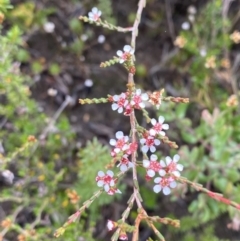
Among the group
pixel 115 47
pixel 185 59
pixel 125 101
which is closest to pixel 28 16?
pixel 115 47

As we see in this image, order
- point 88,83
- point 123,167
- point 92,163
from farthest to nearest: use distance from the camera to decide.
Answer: point 88,83, point 92,163, point 123,167

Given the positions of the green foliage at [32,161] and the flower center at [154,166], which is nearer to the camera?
the flower center at [154,166]

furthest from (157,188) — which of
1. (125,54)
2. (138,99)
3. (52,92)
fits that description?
(52,92)

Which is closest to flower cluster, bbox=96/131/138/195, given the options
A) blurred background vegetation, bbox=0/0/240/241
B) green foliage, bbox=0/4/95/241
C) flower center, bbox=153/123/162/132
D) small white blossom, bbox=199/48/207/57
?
flower center, bbox=153/123/162/132

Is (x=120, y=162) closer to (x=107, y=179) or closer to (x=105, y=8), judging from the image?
(x=107, y=179)

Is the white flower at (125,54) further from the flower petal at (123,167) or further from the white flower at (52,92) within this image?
the white flower at (52,92)

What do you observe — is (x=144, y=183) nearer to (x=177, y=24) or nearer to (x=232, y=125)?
(x=232, y=125)

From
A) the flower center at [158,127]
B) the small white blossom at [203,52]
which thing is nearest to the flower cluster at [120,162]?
the flower center at [158,127]

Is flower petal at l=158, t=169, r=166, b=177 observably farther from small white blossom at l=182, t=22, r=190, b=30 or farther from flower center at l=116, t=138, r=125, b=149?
small white blossom at l=182, t=22, r=190, b=30
